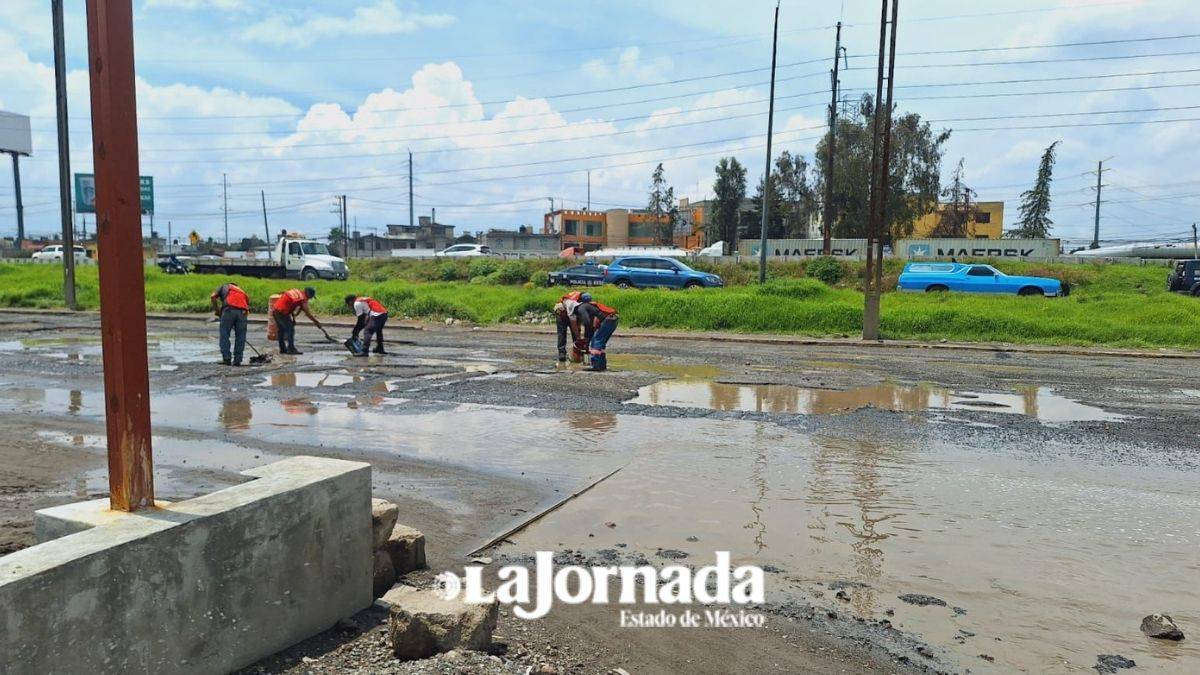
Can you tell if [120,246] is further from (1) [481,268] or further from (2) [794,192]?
(2) [794,192]

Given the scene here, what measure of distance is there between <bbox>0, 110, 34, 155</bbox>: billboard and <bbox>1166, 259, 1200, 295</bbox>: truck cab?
234 feet

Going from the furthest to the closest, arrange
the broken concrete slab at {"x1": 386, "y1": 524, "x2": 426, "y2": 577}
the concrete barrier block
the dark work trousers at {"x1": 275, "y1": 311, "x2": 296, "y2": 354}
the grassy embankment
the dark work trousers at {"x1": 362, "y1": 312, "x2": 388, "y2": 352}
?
the grassy embankment → the dark work trousers at {"x1": 275, "y1": 311, "x2": 296, "y2": 354} → the dark work trousers at {"x1": 362, "y1": 312, "x2": 388, "y2": 352} → the broken concrete slab at {"x1": 386, "y1": 524, "x2": 426, "y2": 577} → the concrete barrier block

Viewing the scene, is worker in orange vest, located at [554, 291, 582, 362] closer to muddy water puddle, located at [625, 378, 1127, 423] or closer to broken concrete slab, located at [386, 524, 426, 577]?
muddy water puddle, located at [625, 378, 1127, 423]

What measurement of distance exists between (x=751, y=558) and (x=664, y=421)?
4262 millimetres

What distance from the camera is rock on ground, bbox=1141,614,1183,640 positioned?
4.10 meters

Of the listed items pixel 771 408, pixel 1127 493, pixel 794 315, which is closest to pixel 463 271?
pixel 794 315

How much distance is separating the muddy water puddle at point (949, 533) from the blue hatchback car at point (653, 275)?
72.7 feet

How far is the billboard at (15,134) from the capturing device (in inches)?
2381

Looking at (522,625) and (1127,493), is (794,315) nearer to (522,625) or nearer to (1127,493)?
(1127,493)

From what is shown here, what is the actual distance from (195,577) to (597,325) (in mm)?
10650

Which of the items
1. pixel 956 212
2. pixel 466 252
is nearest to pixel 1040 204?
pixel 956 212

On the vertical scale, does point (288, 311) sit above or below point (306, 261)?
below

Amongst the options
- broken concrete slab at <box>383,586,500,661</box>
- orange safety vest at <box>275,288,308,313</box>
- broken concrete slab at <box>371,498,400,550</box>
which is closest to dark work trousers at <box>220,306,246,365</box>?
orange safety vest at <box>275,288,308,313</box>

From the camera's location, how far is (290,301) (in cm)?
1502
